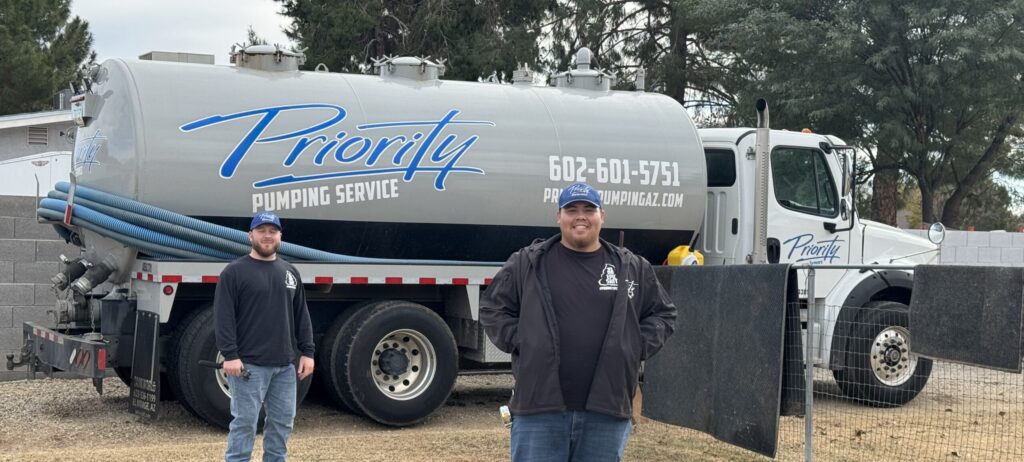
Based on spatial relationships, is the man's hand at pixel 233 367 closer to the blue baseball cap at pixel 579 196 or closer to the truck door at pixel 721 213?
the blue baseball cap at pixel 579 196

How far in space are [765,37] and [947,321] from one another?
684 inches

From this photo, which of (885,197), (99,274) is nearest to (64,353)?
(99,274)

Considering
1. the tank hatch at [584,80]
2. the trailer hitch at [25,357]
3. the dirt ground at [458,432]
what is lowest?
the dirt ground at [458,432]

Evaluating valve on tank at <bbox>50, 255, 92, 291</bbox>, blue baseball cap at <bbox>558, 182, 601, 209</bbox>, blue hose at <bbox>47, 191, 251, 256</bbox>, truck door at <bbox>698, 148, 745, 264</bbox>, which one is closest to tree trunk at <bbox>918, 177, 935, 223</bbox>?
truck door at <bbox>698, 148, 745, 264</bbox>

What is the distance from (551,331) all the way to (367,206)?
581 cm

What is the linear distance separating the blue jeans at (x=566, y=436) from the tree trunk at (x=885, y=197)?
74.3 ft

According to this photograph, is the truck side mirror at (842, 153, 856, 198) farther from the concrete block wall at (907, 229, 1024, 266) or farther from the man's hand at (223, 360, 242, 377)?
the concrete block wall at (907, 229, 1024, 266)

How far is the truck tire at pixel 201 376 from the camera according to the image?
9.92 m

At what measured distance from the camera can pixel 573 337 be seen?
504cm

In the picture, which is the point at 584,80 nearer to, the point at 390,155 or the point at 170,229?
the point at 390,155

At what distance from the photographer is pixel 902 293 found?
12859mm

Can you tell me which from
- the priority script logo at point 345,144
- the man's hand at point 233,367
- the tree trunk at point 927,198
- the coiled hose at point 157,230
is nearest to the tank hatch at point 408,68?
the priority script logo at point 345,144

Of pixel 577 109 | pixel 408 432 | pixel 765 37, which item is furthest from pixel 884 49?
pixel 408 432

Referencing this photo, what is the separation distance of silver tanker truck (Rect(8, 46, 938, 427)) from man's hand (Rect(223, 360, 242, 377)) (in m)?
2.60
